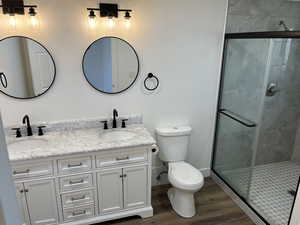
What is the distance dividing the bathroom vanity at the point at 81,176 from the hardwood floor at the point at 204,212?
104 mm

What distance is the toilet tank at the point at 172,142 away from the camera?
2.69 meters

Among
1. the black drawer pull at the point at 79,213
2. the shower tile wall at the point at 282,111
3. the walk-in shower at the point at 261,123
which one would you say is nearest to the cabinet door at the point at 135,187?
the black drawer pull at the point at 79,213

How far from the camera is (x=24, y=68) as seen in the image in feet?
7.50

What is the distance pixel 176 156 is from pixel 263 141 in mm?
1351

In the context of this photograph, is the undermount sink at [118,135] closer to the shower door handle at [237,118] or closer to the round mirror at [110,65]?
the round mirror at [110,65]

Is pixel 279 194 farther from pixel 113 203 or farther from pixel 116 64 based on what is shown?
pixel 116 64

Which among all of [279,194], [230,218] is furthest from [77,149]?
[279,194]

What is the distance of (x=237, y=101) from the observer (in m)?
2.86

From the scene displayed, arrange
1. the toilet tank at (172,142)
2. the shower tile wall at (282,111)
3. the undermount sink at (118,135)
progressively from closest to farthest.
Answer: the undermount sink at (118,135), the toilet tank at (172,142), the shower tile wall at (282,111)

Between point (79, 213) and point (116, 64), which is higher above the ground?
point (116, 64)

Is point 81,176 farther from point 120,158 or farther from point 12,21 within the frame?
point 12,21

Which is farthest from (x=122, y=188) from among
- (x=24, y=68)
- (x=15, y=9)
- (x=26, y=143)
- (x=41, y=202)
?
(x=15, y=9)

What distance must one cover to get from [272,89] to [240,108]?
1.84 feet

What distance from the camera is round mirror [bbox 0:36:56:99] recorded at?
7.18ft
